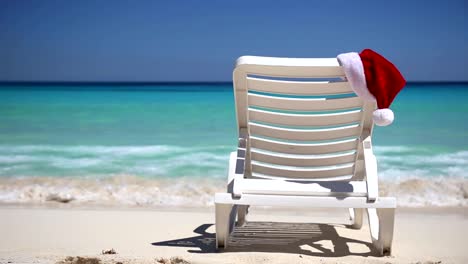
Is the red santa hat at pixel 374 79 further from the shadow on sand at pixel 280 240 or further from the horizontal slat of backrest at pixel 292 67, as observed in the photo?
the shadow on sand at pixel 280 240

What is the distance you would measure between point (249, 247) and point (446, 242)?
1317 mm

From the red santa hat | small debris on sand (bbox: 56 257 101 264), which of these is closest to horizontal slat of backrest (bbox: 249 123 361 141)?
the red santa hat

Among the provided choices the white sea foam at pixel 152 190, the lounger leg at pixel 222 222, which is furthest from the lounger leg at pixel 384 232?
the white sea foam at pixel 152 190

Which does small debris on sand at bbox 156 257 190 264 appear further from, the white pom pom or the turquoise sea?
the turquoise sea

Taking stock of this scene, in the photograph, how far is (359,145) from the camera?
156 inches

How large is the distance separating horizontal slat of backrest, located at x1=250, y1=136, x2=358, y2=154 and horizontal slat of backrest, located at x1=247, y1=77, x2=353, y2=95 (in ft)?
1.34

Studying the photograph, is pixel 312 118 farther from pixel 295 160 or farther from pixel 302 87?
pixel 295 160

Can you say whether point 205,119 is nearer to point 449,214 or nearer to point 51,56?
point 449,214

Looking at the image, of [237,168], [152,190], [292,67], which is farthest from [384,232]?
[152,190]

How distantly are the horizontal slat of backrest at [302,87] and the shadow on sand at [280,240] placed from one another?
92cm

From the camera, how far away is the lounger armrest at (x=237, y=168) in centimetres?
352

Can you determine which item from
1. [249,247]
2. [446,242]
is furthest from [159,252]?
[446,242]

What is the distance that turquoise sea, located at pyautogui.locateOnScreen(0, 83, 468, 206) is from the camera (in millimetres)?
6641

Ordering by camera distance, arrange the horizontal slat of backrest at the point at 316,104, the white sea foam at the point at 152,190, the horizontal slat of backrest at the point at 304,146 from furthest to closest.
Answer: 1. the white sea foam at the point at 152,190
2. the horizontal slat of backrest at the point at 304,146
3. the horizontal slat of backrest at the point at 316,104
